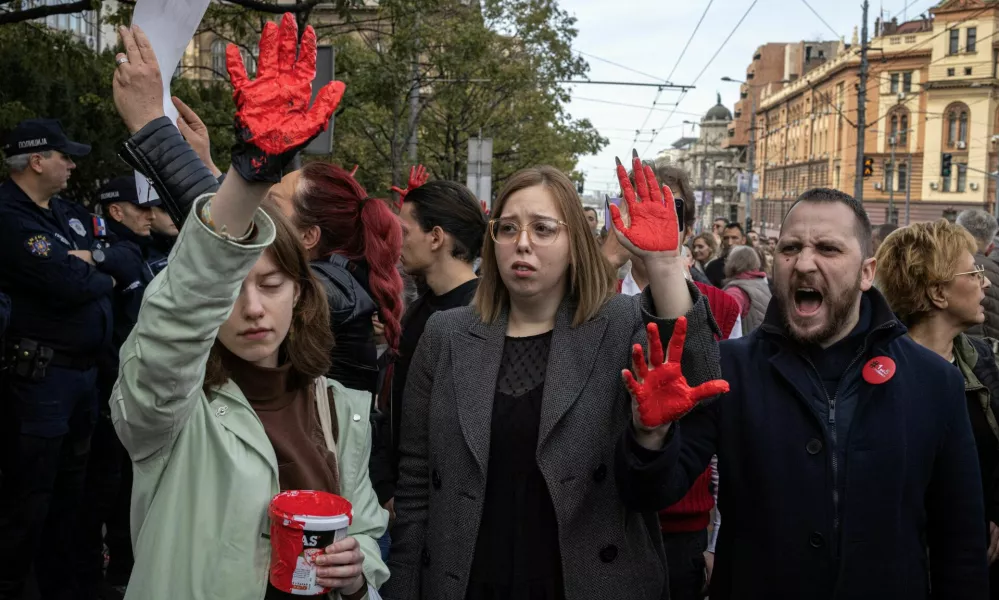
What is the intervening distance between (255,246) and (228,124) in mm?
10991

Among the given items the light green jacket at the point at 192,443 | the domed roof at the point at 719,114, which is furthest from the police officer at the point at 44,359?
the domed roof at the point at 719,114

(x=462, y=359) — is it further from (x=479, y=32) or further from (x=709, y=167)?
(x=709, y=167)

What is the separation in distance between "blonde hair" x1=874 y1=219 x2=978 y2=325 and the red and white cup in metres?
2.65

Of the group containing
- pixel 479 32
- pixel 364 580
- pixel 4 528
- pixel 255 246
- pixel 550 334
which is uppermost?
pixel 479 32

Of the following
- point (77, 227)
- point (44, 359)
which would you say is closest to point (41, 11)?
point (77, 227)

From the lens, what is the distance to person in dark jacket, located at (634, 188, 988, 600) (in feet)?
8.67

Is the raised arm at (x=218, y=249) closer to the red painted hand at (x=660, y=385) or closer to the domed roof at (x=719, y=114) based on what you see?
the red painted hand at (x=660, y=385)

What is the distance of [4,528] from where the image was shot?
4.53m

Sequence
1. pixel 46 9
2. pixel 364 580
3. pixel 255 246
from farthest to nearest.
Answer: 1. pixel 46 9
2. pixel 364 580
3. pixel 255 246

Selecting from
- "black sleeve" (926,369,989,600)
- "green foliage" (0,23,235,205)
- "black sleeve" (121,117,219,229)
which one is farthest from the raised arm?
"green foliage" (0,23,235,205)

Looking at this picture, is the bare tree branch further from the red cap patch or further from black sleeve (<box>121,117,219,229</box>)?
the red cap patch

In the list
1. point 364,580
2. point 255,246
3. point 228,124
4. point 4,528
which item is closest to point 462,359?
point 364,580

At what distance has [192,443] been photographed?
2.20 metres

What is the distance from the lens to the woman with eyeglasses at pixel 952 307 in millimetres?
3859
